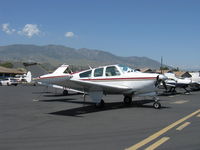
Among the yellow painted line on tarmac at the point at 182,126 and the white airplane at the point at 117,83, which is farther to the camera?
the white airplane at the point at 117,83

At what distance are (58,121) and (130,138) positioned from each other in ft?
10.6

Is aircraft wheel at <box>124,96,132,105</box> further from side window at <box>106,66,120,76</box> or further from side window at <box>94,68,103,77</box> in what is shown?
side window at <box>94,68,103,77</box>

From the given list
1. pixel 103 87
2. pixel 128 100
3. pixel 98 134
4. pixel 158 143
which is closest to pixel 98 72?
pixel 103 87

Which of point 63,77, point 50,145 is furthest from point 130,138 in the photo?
point 63,77

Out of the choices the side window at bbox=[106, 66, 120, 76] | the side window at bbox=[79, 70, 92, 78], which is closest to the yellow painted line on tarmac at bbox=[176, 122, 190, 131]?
the side window at bbox=[106, 66, 120, 76]

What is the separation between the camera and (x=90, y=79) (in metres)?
13.0

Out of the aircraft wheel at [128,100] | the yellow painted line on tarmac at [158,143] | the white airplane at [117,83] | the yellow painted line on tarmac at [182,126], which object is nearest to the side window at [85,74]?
the white airplane at [117,83]

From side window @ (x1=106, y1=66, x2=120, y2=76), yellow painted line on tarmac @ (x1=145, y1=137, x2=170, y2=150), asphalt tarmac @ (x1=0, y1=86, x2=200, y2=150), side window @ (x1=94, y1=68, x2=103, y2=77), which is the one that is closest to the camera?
yellow painted line on tarmac @ (x1=145, y1=137, x2=170, y2=150)

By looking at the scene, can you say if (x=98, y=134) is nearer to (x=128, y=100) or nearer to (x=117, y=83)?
(x=117, y=83)

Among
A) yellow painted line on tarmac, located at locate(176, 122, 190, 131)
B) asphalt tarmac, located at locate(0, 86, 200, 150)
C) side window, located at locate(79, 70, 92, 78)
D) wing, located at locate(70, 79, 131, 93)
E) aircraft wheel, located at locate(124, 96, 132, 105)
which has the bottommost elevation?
asphalt tarmac, located at locate(0, 86, 200, 150)

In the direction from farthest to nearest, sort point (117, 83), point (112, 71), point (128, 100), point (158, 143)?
point (128, 100) < point (112, 71) < point (117, 83) < point (158, 143)

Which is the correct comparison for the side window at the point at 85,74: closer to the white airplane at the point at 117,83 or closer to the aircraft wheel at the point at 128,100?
the white airplane at the point at 117,83

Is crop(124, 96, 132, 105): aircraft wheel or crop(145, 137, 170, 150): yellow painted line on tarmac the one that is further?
crop(124, 96, 132, 105): aircraft wheel

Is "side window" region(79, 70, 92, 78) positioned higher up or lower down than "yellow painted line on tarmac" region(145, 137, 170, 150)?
higher up
